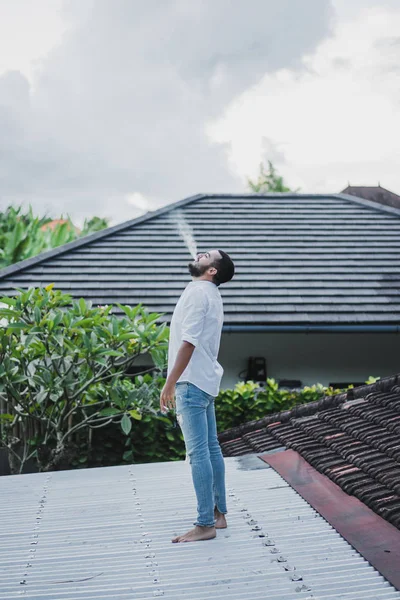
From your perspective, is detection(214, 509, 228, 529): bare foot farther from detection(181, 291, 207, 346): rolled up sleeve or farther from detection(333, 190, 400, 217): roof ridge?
detection(333, 190, 400, 217): roof ridge

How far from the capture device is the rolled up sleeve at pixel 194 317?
3.11m

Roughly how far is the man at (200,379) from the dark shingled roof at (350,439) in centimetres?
82

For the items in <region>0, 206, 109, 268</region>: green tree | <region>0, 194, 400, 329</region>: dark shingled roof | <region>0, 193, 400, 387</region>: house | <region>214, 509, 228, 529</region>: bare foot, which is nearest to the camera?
<region>214, 509, 228, 529</region>: bare foot

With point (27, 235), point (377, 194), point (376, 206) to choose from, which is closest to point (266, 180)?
point (377, 194)

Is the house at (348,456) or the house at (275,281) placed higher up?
the house at (275,281)

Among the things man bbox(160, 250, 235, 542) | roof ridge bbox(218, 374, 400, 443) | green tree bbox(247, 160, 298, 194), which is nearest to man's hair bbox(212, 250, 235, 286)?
man bbox(160, 250, 235, 542)

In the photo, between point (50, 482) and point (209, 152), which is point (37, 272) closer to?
point (50, 482)

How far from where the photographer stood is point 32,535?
3.31 m

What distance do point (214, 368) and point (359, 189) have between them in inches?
688

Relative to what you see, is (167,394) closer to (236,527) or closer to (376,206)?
(236,527)

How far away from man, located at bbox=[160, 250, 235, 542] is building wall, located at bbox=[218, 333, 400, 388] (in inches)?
281

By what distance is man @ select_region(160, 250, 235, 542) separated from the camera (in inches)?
123

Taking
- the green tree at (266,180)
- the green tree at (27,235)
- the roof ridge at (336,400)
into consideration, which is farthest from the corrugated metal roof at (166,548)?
the green tree at (266,180)

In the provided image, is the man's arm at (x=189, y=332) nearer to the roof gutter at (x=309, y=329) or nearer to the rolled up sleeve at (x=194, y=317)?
the rolled up sleeve at (x=194, y=317)
